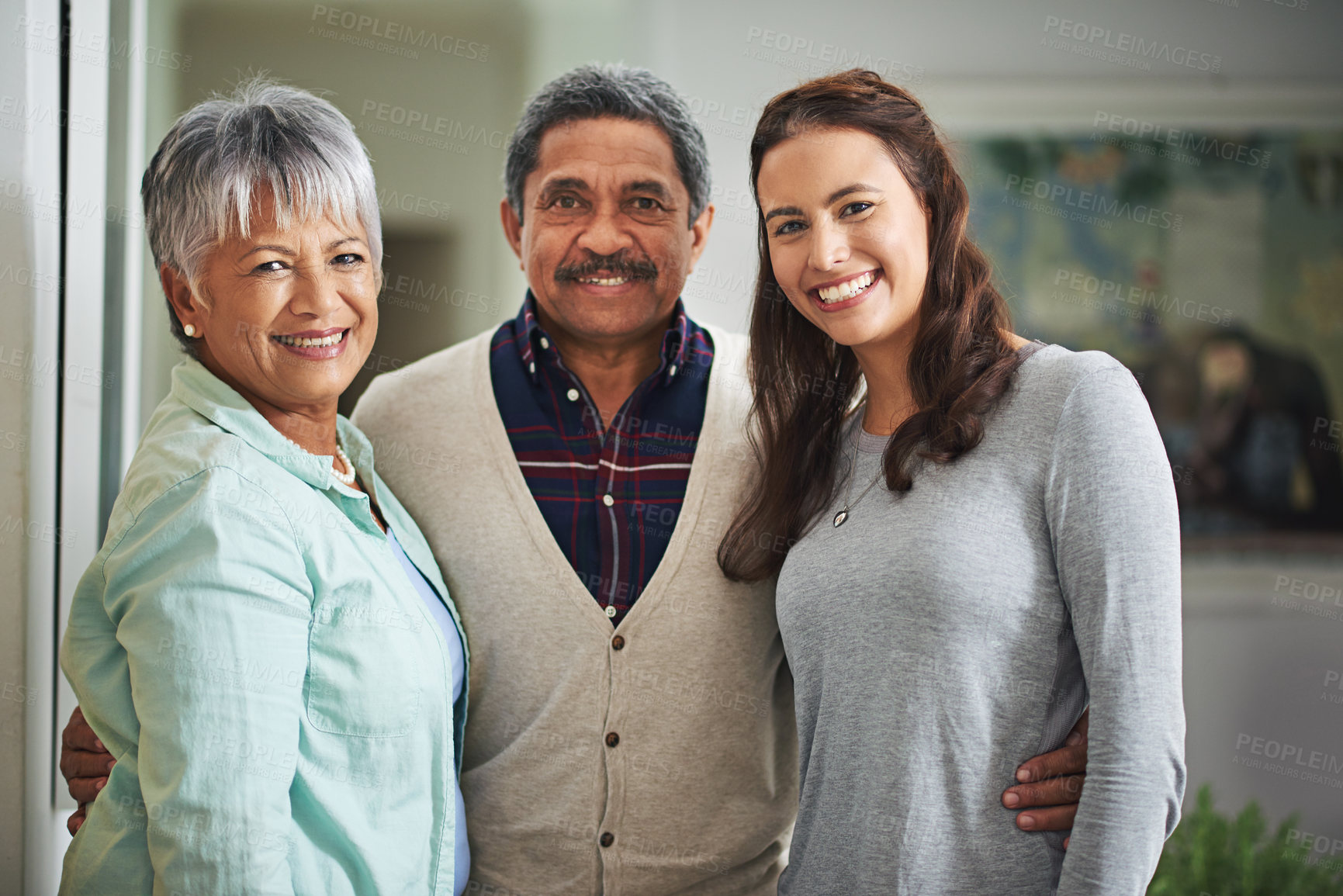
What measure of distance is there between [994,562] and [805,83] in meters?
0.70

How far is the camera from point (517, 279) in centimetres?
296

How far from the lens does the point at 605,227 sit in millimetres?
1628

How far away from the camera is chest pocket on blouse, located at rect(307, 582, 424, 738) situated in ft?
3.69

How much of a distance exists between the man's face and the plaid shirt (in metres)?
0.08

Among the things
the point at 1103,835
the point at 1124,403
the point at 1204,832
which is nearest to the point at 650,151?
the point at 1124,403

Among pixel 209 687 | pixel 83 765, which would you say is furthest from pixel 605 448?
pixel 83 765

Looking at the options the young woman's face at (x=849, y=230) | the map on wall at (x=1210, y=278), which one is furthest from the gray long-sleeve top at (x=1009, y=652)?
the map on wall at (x=1210, y=278)

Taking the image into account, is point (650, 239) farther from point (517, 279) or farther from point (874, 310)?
point (517, 279)

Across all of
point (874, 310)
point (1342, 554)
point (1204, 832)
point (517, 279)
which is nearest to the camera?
point (874, 310)

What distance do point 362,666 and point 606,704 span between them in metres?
0.44

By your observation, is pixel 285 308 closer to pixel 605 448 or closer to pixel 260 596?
pixel 260 596

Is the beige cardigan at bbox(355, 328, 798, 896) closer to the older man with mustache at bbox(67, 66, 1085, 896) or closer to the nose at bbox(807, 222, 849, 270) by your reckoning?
the older man with mustache at bbox(67, 66, 1085, 896)

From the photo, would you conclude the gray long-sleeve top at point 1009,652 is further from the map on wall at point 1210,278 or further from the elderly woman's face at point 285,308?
the map on wall at point 1210,278

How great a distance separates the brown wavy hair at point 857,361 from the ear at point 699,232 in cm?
24
